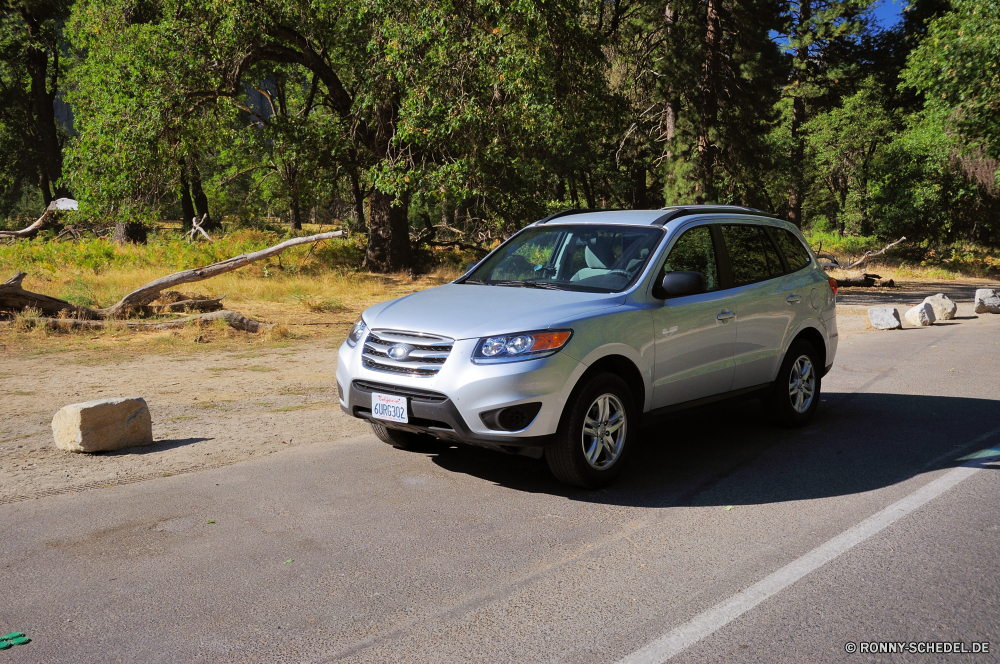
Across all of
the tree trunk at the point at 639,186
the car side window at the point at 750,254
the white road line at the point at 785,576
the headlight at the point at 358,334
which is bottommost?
the white road line at the point at 785,576

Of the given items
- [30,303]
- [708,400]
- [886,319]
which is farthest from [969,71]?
[30,303]

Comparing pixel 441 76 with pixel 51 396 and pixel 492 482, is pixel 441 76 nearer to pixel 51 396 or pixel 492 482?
pixel 51 396

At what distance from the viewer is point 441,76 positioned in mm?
16688

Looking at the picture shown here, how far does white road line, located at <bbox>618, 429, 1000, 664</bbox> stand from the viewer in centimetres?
349

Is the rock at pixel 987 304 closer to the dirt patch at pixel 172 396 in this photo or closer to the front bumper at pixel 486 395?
the dirt patch at pixel 172 396

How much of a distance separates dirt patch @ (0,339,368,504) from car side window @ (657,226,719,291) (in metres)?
3.11

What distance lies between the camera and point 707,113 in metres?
27.4

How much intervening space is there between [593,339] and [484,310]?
0.75m

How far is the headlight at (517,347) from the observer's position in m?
5.19

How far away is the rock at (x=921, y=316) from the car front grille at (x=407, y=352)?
13.5m

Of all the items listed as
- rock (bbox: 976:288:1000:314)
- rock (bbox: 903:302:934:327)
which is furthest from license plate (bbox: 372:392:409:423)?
rock (bbox: 976:288:1000:314)

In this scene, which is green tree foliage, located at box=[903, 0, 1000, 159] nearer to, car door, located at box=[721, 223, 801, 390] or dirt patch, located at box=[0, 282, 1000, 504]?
car door, located at box=[721, 223, 801, 390]

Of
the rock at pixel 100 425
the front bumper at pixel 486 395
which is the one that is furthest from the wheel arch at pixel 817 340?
the rock at pixel 100 425

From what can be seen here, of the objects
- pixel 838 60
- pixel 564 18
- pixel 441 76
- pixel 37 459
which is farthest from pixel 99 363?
pixel 838 60
